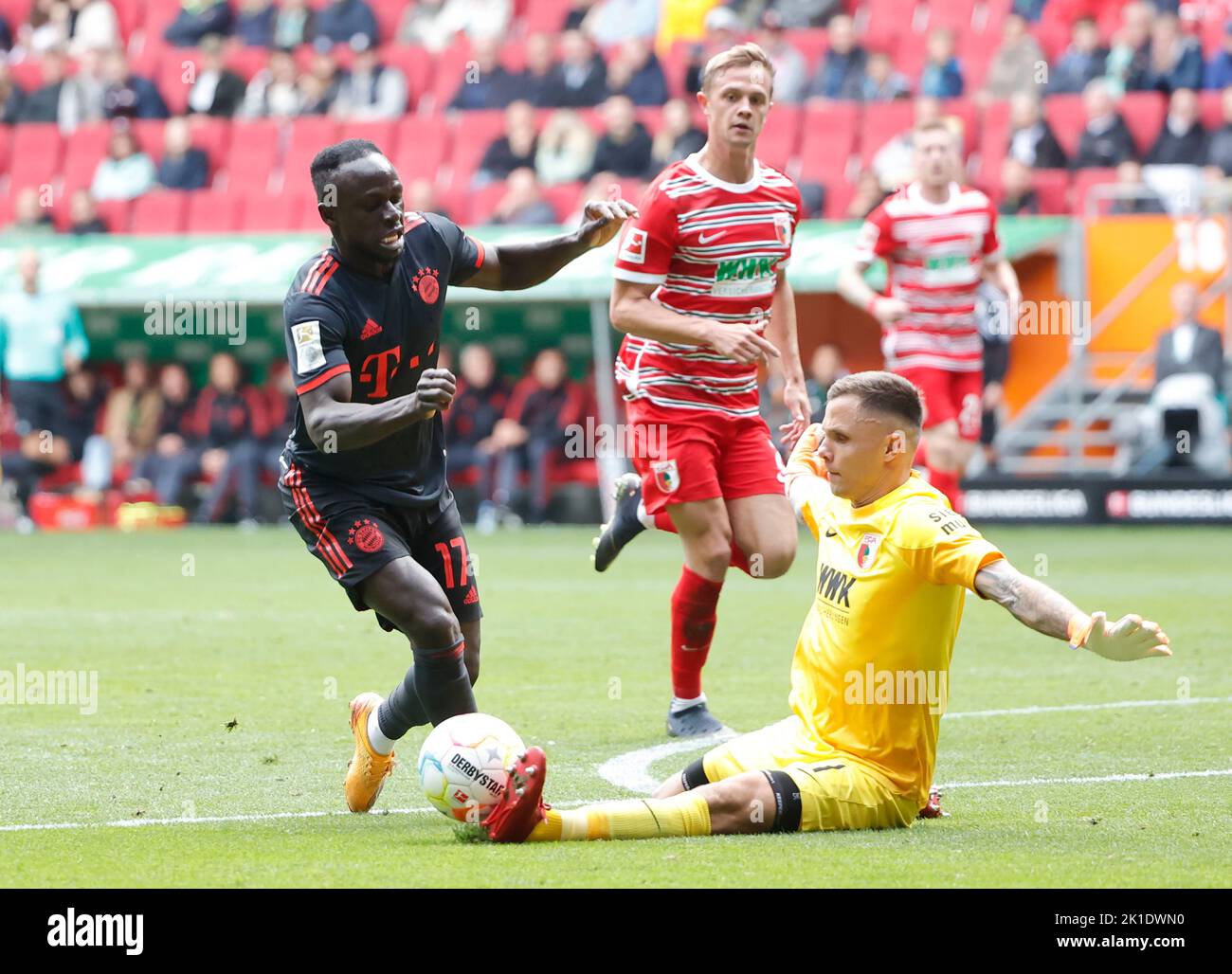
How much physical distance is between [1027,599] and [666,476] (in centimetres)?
319

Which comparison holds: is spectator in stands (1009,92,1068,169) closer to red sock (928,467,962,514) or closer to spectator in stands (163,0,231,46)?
red sock (928,467,962,514)

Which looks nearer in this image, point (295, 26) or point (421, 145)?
point (421, 145)

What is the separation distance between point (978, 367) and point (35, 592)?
6.56 meters

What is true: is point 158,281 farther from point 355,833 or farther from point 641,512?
point 355,833

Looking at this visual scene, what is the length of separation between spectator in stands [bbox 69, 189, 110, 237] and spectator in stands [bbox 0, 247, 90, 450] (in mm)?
1204

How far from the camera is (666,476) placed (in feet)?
26.4

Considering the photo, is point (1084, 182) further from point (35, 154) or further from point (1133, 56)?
point (35, 154)

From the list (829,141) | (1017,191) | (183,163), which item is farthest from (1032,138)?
(183,163)

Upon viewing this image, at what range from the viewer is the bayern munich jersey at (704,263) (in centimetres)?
793

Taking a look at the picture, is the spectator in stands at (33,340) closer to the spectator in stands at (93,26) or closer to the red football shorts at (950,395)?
the spectator in stands at (93,26)

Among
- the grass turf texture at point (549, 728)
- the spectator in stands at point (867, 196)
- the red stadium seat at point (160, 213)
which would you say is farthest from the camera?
the red stadium seat at point (160, 213)

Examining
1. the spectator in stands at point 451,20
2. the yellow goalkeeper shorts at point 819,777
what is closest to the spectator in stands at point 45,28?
the spectator in stands at point 451,20

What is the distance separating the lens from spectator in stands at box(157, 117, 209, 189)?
75.4 ft

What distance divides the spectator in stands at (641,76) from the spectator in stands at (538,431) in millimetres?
3325
